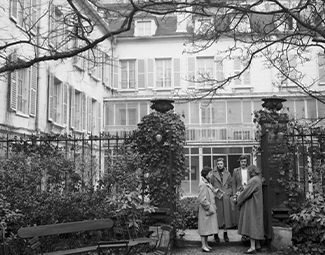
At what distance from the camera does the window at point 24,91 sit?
15.5 metres

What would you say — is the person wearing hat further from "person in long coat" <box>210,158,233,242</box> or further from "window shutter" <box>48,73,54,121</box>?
"window shutter" <box>48,73,54,121</box>

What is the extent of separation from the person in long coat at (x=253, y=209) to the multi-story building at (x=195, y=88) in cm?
1663

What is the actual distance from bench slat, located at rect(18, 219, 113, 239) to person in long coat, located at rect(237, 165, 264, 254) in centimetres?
256

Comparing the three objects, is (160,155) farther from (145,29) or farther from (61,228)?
(145,29)

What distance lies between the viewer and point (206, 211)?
8.02m

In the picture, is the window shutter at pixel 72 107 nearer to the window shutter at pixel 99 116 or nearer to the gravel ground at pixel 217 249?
the window shutter at pixel 99 116

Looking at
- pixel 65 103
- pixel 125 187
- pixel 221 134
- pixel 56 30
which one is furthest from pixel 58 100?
pixel 125 187

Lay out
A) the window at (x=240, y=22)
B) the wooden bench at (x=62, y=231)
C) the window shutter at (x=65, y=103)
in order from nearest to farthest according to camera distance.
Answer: the wooden bench at (x=62, y=231), the window at (x=240, y=22), the window shutter at (x=65, y=103)

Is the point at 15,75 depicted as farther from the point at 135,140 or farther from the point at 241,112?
the point at 241,112

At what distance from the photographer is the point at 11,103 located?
15.2 metres

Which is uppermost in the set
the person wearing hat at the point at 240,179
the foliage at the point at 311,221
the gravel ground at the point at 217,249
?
the person wearing hat at the point at 240,179

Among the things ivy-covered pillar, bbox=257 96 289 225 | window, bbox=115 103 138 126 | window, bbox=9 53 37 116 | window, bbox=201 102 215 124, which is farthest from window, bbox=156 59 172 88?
ivy-covered pillar, bbox=257 96 289 225

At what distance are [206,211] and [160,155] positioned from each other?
136 centimetres

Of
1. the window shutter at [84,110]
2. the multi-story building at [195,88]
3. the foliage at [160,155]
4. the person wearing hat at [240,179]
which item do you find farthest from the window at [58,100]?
the person wearing hat at [240,179]
